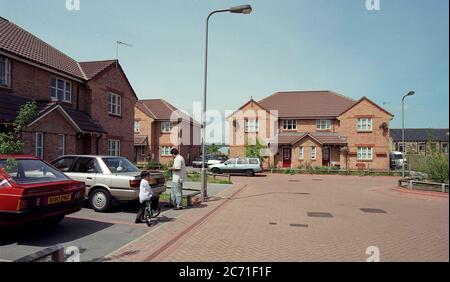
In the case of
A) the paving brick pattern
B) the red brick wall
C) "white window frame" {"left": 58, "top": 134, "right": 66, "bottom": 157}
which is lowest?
the paving brick pattern

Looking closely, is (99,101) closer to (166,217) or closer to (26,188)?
(166,217)

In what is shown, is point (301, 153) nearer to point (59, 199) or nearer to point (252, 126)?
point (252, 126)

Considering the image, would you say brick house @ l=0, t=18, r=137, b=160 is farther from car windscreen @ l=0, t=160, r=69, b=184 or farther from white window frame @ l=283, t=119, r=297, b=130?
white window frame @ l=283, t=119, r=297, b=130

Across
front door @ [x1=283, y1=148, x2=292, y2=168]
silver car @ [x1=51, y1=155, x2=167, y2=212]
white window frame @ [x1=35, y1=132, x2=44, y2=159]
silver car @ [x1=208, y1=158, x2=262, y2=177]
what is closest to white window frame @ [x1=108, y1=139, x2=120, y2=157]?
white window frame @ [x1=35, y1=132, x2=44, y2=159]

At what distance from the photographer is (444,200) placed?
6.49 feet

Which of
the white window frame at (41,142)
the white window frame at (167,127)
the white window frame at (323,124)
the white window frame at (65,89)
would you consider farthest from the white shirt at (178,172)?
the white window frame at (167,127)

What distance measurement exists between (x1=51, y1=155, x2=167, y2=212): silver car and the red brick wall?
30.9 feet

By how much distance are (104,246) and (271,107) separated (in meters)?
35.1

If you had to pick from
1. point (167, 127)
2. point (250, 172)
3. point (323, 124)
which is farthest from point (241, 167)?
point (167, 127)

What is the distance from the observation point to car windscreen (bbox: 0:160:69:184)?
639 cm

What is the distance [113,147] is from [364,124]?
26350 mm

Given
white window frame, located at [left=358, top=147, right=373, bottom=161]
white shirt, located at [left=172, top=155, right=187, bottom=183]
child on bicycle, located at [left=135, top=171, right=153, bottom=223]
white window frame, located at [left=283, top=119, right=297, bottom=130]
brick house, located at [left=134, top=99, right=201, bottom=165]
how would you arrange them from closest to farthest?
child on bicycle, located at [left=135, top=171, right=153, bottom=223] → white shirt, located at [left=172, top=155, right=187, bottom=183] → white window frame, located at [left=358, top=147, right=373, bottom=161] → white window frame, located at [left=283, top=119, right=297, bottom=130] → brick house, located at [left=134, top=99, right=201, bottom=165]

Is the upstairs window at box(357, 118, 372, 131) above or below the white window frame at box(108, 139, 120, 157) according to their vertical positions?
above

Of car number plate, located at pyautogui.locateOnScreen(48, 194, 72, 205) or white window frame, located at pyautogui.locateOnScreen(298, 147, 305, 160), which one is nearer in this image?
car number plate, located at pyautogui.locateOnScreen(48, 194, 72, 205)
